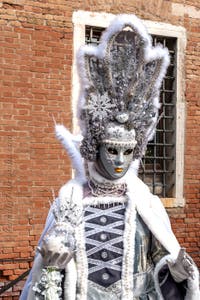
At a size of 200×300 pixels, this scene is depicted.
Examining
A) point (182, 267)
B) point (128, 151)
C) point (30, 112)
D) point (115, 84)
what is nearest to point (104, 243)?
point (182, 267)

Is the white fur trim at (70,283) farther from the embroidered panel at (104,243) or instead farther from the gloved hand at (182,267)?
the gloved hand at (182,267)

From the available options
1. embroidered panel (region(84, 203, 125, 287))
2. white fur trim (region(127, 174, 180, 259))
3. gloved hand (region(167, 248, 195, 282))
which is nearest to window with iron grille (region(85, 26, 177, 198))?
white fur trim (region(127, 174, 180, 259))

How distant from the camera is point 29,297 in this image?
3.01 m

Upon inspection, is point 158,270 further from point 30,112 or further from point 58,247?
point 30,112

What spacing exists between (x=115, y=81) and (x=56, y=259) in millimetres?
1164

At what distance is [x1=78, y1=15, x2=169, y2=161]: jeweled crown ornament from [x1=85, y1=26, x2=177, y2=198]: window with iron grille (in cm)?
375

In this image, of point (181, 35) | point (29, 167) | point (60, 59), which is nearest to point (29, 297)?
point (29, 167)

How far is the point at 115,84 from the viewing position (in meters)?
3.38

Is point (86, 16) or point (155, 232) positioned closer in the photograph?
point (155, 232)

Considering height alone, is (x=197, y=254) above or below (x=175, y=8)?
below

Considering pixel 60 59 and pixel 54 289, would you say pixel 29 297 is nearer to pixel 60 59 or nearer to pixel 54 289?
pixel 54 289

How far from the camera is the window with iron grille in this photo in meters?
7.17

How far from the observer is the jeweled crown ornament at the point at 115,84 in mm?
3352

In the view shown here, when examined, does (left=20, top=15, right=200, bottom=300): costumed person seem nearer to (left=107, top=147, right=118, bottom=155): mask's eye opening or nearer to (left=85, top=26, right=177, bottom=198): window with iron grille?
(left=107, top=147, right=118, bottom=155): mask's eye opening
